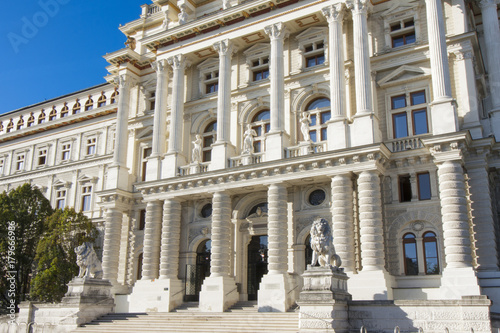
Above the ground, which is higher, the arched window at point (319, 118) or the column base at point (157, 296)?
the arched window at point (319, 118)

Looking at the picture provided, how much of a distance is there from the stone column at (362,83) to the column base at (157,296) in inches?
526

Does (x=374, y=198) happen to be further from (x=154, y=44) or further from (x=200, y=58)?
(x=154, y=44)

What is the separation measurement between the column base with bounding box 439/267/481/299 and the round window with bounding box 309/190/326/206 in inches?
319

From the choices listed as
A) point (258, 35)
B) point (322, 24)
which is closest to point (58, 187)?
point (258, 35)

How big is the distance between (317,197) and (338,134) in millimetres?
3967

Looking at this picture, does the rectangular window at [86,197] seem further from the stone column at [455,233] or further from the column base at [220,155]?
the stone column at [455,233]

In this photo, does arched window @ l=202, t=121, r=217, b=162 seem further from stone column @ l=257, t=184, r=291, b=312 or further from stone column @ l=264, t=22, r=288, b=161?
stone column @ l=257, t=184, r=291, b=312

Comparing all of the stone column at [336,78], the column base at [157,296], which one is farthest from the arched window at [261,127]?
the column base at [157,296]

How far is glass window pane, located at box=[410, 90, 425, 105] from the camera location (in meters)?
29.7

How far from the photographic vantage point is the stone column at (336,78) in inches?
1123

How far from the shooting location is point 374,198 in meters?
26.3

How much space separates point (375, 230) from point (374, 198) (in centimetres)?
158

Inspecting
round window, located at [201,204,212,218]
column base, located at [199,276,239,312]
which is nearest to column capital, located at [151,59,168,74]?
round window, located at [201,204,212,218]

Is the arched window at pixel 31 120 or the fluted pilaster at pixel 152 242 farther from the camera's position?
the arched window at pixel 31 120
